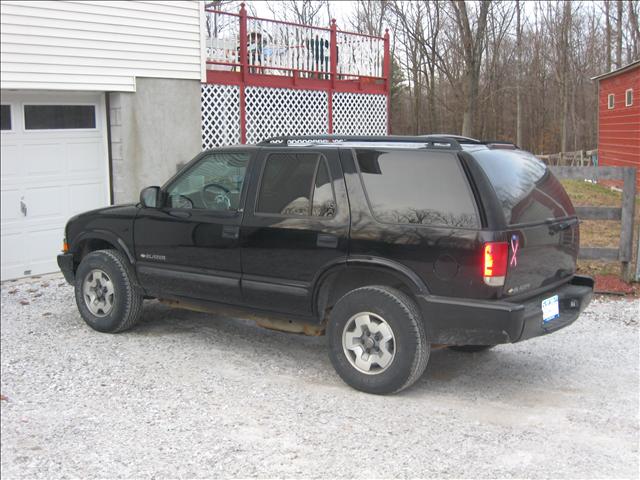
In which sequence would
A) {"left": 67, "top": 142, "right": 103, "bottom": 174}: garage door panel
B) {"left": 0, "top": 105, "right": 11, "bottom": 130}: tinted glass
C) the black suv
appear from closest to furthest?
the black suv → {"left": 0, "top": 105, "right": 11, "bottom": 130}: tinted glass → {"left": 67, "top": 142, "right": 103, "bottom": 174}: garage door panel

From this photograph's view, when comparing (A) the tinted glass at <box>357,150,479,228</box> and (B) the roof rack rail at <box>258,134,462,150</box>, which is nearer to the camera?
(A) the tinted glass at <box>357,150,479,228</box>

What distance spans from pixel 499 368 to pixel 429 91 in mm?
27318

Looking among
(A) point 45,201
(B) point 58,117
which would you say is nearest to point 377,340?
(A) point 45,201

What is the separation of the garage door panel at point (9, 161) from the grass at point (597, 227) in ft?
25.1

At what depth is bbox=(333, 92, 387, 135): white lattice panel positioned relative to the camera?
619 inches

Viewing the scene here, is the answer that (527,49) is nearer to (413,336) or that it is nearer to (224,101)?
(224,101)

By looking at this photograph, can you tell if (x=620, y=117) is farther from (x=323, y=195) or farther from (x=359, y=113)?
(x=323, y=195)

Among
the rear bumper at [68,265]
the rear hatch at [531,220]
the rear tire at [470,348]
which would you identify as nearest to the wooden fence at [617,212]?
the rear tire at [470,348]

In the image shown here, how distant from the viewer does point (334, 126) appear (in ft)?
51.2

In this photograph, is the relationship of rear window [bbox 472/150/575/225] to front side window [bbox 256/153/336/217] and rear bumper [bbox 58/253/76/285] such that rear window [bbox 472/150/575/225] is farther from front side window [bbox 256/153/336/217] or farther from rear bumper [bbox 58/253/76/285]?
rear bumper [bbox 58/253/76/285]

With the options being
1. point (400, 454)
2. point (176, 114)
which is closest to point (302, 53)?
point (176, 114)

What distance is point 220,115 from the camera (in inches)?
516

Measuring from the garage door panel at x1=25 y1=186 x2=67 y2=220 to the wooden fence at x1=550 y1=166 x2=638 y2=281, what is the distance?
6.78m

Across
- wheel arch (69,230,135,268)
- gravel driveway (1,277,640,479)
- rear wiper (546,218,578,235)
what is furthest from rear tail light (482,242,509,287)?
wheel arch (69,230,135,268)
